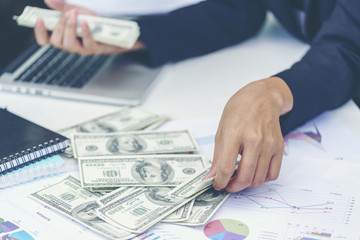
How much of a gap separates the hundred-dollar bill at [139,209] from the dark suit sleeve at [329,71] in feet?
0.99

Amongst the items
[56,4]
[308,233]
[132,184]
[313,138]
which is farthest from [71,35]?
[308,233]

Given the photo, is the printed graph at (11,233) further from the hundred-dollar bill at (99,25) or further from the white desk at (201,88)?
the hundred-dollar bill at (99,25)

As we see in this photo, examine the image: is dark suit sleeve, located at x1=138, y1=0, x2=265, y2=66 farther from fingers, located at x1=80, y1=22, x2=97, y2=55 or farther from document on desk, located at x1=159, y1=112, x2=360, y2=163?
document on desk, located at x1=159, y1=112, x2=360, y2=163

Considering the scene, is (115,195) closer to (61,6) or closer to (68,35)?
(68,35)

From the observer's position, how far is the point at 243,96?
2.58 feet

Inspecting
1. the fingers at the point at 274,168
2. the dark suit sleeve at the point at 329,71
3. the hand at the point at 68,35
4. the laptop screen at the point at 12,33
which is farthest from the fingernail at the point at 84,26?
the fingers at the point at 274,168

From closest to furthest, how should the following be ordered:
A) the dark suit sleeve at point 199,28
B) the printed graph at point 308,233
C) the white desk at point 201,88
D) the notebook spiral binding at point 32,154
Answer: the printed graph at point 308,233, the notebook spiral binding at point 32,154, the white desk at point 201,88, the dark suit sleeve at point 199,28

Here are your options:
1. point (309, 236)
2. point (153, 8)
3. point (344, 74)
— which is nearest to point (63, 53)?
point (153, 8)

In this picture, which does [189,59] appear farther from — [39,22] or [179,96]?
[39,22]

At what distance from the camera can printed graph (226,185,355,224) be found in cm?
71

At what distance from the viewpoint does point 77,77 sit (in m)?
1.14

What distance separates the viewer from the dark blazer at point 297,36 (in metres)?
0.95

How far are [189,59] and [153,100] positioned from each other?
270 mm

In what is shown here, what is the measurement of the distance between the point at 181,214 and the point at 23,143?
30 cm
